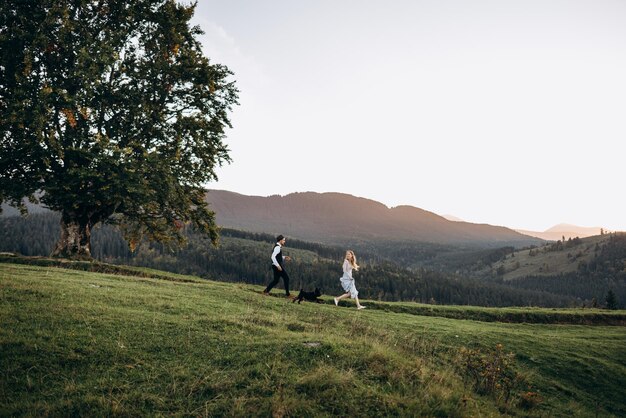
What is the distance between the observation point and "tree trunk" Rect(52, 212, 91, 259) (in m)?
27.1

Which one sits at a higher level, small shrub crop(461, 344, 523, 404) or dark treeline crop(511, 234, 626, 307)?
small shrub crop(461, 344, 523, 404)

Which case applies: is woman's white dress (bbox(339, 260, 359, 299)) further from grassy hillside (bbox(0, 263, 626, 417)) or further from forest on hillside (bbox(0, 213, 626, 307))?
forest on hillside (bbox(0, 213, 626, 307))

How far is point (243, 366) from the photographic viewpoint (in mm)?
8625

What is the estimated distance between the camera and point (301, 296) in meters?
19.5

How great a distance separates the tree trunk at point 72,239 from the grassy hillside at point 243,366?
45.0 ft

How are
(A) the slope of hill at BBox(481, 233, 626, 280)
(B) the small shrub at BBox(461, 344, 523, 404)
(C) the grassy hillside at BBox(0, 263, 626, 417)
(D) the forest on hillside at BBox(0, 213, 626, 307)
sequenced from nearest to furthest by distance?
1. (C) the grassy hillside at BBox(0, 263, 626, 417)
2. (B) the small shrub at BBox(461, 344, 523, 404)
3. (D) the forest on hillside at BBox(0, 213, 626, 307)
4. (A) the slope of hill at BBox(481, 233, 626, 280)

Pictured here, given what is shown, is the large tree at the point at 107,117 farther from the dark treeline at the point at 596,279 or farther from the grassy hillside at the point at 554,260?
the grassy hillside at the point at 554,260

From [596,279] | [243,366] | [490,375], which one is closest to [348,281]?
[490,375]

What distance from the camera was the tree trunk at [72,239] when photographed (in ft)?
88.9

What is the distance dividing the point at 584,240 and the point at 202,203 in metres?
217

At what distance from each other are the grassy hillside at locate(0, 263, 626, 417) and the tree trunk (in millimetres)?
13725

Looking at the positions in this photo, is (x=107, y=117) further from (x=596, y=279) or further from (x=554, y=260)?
(x=554, y=260)

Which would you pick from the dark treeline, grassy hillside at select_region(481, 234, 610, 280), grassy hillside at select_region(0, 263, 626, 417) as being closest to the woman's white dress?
grassy hillside at select_region(0, 263, 626, 417)

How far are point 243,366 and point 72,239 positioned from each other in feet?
83.4
